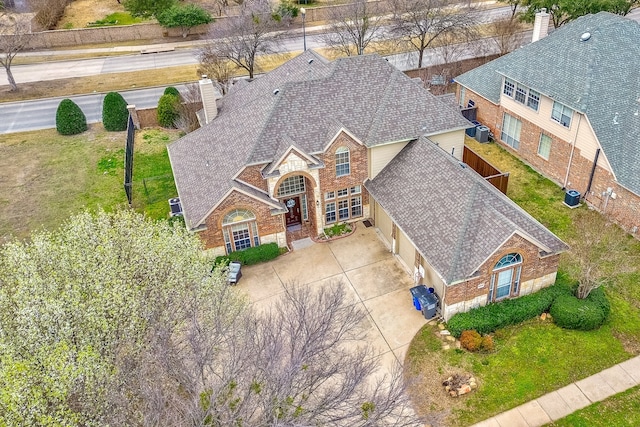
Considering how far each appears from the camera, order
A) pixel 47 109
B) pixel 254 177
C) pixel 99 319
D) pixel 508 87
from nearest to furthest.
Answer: pixel 99 319, pixel 254 177, pixel 508 87, pixel 47 109

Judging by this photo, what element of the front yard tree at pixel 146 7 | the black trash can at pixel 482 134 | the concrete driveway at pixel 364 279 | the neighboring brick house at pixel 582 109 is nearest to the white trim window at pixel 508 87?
the neighboring brick house at pixel 582 109

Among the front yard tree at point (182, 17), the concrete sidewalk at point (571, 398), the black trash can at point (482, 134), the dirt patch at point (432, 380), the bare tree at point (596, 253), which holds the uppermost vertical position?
the front yard tree at point (182, 17)

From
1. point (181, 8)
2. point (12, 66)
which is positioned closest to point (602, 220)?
point (181, 8)

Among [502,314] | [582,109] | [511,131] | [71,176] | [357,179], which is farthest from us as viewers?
[71,176]

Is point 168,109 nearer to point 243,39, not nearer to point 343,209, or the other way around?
point 243,39

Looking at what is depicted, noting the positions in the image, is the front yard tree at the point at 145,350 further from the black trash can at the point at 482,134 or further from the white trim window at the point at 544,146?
the black trash can at the point at 482,134

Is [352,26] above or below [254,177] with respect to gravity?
above

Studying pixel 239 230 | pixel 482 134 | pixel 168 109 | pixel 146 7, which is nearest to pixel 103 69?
pixel 146 7
